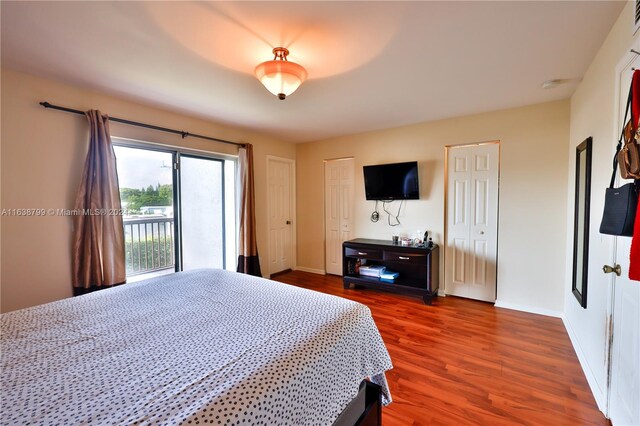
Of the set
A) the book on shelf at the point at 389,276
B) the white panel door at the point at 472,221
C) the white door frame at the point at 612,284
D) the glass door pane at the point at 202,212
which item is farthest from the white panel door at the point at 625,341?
the glass door pane at the point at 202,212

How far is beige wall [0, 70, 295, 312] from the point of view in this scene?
7.07ft

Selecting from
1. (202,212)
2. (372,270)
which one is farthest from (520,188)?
(202,212)

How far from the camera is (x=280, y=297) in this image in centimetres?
170

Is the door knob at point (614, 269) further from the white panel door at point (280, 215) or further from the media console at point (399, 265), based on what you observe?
the white panel door at point (280, 215)

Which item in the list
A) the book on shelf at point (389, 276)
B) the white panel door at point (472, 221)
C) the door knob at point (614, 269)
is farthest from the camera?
the book on shelf at point (389, 276)

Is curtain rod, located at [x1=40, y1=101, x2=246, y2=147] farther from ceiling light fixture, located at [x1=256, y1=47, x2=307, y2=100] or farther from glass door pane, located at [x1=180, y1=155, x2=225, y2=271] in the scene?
ceiling light fixture, located at [x1=256, y1=47, x2=307, y2=100]

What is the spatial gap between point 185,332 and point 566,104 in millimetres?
4122

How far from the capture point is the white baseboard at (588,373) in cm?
170

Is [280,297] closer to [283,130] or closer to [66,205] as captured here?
[66,205]

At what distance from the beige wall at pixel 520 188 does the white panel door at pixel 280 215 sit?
76.7 inches

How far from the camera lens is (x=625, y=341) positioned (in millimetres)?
1416

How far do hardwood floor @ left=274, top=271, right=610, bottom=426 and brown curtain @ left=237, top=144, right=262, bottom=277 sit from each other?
1838 millimetres

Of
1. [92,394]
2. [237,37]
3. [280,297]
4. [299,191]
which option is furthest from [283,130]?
[92,394]

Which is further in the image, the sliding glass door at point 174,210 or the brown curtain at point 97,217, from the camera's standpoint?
the sliding glass door at point 174,210
